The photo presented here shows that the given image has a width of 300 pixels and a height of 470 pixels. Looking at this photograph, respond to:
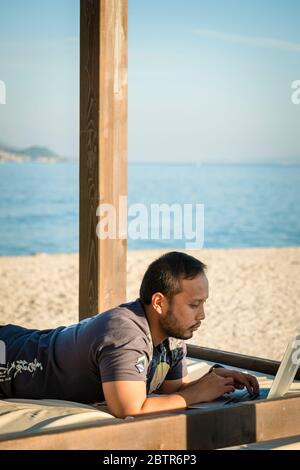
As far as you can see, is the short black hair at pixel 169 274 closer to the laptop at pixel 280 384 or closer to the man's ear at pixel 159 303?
the man's ear at pixel 159 303

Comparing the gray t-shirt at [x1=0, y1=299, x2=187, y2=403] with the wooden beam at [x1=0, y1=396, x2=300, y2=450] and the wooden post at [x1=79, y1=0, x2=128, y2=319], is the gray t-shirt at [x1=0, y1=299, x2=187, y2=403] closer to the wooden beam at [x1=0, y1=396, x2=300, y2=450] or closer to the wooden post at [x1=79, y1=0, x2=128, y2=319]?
the wooden beam at [x1=0, y1=396, x2=300, y2=450]

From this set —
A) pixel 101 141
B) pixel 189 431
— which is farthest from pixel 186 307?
pixel 101 141

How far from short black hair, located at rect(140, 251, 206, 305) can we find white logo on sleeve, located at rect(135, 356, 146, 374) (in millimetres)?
205

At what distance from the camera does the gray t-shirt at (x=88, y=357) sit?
92.5 inches

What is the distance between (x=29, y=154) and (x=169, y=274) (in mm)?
37791

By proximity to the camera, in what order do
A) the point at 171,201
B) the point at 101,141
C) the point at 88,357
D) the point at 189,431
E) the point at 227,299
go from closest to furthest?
the point at 189,431, the point at 88,357, the point at 101,141, the point at 227,299, the point at 171,201

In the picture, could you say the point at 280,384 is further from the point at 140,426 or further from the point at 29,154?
the point at 29,154

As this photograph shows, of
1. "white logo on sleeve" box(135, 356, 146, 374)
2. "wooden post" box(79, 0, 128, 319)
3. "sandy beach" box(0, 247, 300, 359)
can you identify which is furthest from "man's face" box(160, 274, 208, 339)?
"sandy beach" box(0, 247, 300, 359)

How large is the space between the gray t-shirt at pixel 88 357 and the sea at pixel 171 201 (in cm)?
2331

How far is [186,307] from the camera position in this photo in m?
2.48
